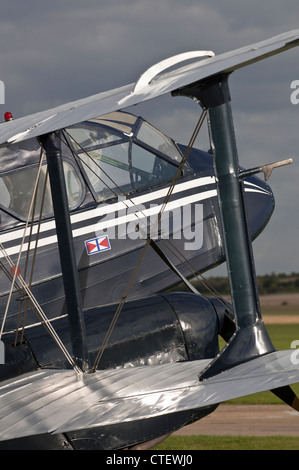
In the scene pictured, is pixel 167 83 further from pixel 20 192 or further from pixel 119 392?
pixel 20 192

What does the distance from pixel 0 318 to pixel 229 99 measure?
3.76m

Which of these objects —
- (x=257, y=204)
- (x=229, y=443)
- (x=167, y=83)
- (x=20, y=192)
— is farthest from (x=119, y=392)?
(x=229, y=443)

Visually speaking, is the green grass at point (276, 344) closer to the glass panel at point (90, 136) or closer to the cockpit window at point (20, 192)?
the glass panel at point (90, 136)

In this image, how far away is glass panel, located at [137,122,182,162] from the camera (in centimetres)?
1029

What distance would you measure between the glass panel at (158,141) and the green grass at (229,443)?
13.9 ft

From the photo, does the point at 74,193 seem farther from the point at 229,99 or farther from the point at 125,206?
the point at 229,99

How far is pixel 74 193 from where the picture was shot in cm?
950

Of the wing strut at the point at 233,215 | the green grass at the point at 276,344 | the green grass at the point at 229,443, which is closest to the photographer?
the wing strut at the point at 233,215

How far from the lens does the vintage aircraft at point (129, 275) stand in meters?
5.74

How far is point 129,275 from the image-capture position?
9.47m

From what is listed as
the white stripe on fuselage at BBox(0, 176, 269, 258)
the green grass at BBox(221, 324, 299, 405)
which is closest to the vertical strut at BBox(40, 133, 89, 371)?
the white stripe on fuselage at BBox(0, 176, 269, 258)

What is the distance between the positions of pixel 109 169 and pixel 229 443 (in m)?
4.96

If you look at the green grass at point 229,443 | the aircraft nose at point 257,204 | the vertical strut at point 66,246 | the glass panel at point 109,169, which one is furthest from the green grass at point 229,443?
the vertical strut at point 66,246
